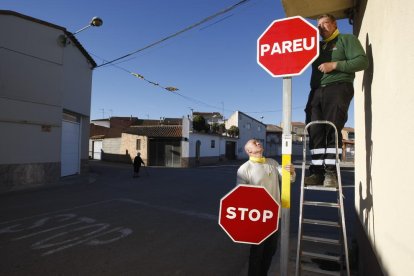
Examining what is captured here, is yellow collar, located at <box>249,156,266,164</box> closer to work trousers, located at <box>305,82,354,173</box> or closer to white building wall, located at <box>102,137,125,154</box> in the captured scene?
work trousers, located at <box>305,82,354,173</box>

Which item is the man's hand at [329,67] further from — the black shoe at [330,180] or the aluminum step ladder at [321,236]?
the black shoe at [330,180]

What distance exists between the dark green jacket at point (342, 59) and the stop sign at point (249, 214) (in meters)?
1.91

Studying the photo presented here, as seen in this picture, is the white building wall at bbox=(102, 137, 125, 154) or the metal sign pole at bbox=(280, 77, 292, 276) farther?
the white building wall at bbox=(102, 137, 125, 154)

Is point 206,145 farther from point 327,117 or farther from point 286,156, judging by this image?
point 286,156

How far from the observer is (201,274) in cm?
472

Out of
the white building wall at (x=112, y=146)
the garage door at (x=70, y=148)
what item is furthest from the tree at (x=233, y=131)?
the garage door at (x=70, y=148)

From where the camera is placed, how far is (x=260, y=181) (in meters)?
3.90

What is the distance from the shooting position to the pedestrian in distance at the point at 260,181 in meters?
3.83

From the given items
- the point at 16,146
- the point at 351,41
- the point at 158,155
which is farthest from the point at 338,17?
the point at 158,155

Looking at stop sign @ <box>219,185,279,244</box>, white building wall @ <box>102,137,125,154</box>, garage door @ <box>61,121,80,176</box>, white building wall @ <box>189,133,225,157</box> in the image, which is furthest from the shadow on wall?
white building wall @ <box>102,137,125,154</box>

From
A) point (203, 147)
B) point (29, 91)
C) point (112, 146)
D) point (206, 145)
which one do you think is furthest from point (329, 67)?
point (112, 146)

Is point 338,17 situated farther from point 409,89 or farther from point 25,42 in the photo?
point 25,42

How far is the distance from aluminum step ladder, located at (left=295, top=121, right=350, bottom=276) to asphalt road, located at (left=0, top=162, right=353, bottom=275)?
72 cm

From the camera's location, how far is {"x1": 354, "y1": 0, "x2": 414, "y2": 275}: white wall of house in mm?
2057
